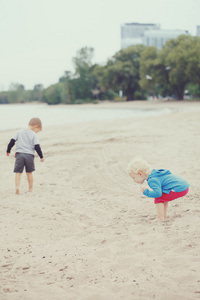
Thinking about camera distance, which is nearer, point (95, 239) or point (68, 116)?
point (95, 239)

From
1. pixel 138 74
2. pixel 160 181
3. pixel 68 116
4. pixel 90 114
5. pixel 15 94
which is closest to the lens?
pixel 160 181

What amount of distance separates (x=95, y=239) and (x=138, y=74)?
60572mm

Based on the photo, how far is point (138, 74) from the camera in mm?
62188

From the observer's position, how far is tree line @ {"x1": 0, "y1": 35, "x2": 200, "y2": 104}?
44438 mm

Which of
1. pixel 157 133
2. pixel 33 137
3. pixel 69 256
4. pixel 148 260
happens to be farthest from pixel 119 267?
pixel 157 133

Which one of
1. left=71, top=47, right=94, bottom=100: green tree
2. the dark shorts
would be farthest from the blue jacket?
left=71, top=47, right=94, bottom=100: green tree

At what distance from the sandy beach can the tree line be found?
38581 mm

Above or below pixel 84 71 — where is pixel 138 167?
below

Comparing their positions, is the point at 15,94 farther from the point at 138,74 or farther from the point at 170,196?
the point at 170,196

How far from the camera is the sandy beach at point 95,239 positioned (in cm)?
274

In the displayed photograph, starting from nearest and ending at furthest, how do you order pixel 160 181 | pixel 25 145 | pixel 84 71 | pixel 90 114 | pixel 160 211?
pixel 160 181, pixel 160 211, pixel 25 145, pixel 90 114, pixel 84 71

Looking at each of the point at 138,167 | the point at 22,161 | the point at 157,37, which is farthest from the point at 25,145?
the point at 157,37

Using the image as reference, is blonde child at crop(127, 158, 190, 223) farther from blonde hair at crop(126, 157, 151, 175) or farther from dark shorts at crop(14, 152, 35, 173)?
dark shorts at crop(14, 152, 35, 173)

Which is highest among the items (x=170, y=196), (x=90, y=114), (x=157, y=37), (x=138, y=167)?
(x=157, y=37)
